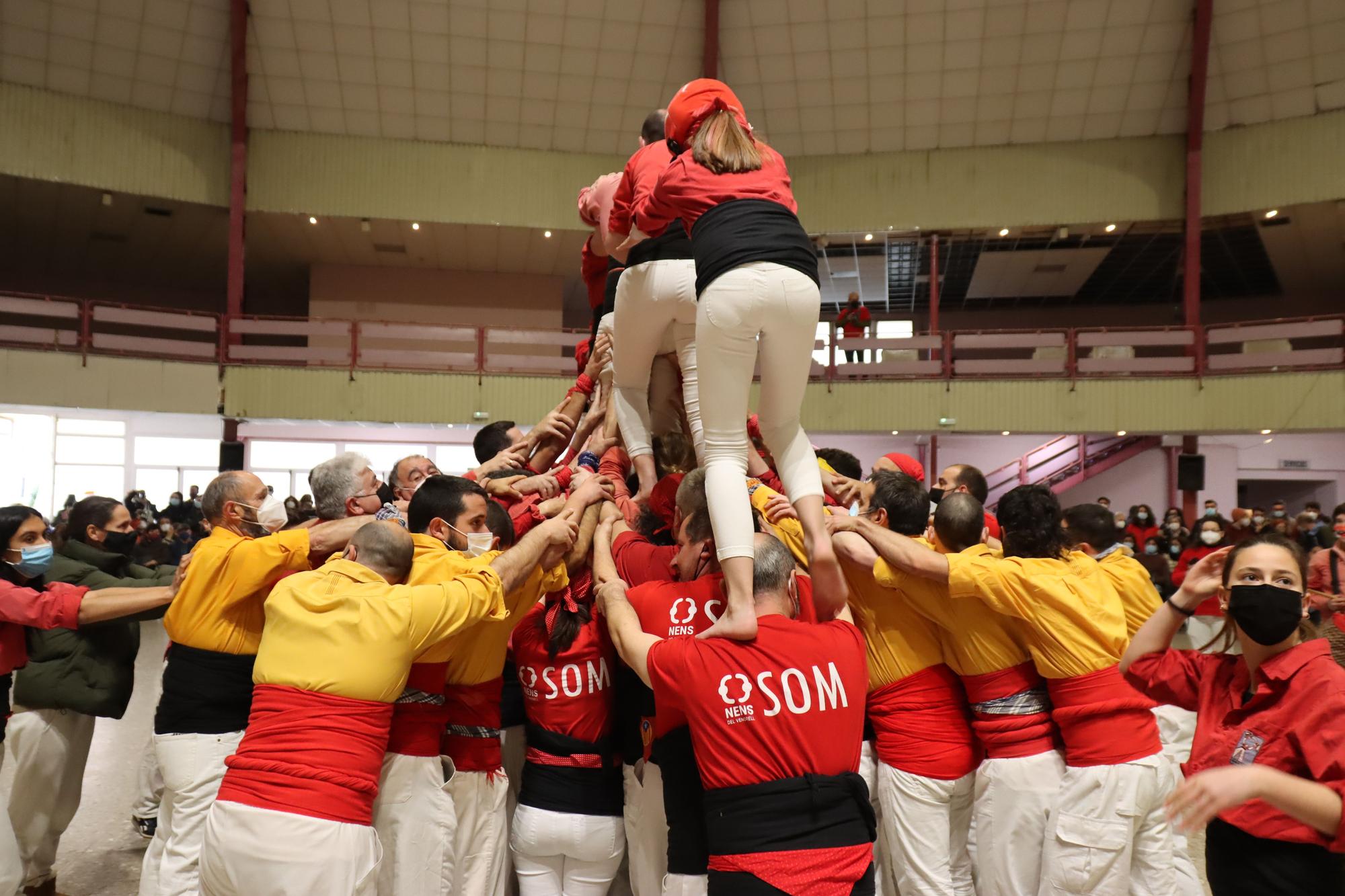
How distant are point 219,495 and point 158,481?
1764 cm

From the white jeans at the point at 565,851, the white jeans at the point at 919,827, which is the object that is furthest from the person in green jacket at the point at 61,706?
the white jeans at the point at 919,827

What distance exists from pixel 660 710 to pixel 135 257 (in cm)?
1809

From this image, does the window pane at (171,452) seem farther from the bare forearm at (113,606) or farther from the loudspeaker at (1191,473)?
the loudspeaker at (1191,473)

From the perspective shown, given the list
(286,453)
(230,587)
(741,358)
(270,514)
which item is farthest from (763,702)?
(286,453)

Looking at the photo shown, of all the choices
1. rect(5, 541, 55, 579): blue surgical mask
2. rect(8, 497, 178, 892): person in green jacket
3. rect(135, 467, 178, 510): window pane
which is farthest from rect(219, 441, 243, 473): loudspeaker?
rect(5, 541, 55, 579): blue surgical mask

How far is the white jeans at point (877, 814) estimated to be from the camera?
3488 mm

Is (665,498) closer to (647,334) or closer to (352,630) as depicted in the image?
(647,334)

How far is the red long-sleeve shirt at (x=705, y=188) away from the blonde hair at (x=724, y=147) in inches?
0.8

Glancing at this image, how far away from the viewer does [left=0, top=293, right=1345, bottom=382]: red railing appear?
13469 millimetres

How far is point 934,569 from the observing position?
3148mm

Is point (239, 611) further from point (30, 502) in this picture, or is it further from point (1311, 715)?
point (30, 502)

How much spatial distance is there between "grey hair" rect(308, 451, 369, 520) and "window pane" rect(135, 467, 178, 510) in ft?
56.4

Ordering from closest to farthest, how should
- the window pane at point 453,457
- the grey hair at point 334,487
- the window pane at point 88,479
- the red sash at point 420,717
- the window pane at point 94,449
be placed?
the red sash at point 420,717 < the grey hair at point 334,487 < the window pane at point 453,457 < the window pane at point 88,479 < the window pane at point 94,449

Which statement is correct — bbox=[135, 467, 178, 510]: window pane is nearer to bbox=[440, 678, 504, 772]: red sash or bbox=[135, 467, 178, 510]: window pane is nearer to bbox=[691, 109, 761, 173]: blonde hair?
bbox=[440, 678, 504, 772]: red sash
